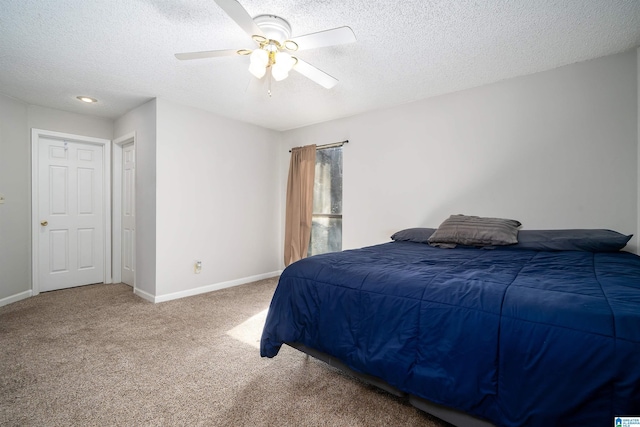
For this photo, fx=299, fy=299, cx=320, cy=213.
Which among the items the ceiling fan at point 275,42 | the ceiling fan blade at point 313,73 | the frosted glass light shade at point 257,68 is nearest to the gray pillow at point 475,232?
the ceiling fan blade at point 313,73

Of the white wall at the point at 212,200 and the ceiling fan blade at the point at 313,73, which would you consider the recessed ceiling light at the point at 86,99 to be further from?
the ceiling fan blade at the point at 313,73

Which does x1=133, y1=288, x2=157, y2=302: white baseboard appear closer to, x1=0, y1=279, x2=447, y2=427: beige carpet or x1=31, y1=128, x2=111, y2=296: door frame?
x1=0, y1=279, x2=447, y2=427: beige carpet

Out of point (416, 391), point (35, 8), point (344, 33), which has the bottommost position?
point (416, 391)

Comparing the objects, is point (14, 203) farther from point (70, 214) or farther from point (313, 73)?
point (313, 73)

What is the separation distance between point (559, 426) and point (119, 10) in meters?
3.04

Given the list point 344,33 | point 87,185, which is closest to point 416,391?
point 344,33

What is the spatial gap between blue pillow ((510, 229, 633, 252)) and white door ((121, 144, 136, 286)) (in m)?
4.44

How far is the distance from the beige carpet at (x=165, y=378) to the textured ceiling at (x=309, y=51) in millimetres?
2326

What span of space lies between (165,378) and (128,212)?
9.71 ft

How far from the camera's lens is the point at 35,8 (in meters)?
1.87

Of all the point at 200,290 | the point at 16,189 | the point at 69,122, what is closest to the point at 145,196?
the point at 200,290

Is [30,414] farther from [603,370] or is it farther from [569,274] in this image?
[569,274]

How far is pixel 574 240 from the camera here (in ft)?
7.48

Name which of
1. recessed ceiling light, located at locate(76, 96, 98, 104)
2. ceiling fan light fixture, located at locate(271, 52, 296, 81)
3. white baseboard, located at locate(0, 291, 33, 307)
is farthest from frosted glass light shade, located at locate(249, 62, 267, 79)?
white baseboard, located at locate(0, 291, 33, 307)
